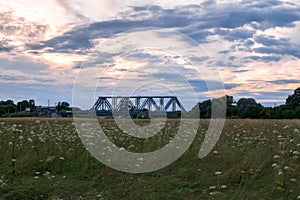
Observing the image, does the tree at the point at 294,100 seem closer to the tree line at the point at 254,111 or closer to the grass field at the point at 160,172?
the tree line at the point at 254,111

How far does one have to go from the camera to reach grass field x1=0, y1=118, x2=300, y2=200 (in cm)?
634

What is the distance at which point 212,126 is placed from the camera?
12.1 metres

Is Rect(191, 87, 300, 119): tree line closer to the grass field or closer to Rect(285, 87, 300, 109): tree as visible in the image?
Rect(285, 87, 300, 109): tree

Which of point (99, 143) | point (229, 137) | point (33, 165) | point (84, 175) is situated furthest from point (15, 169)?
point (229, 137)

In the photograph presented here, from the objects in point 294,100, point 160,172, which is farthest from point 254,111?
point 160,172

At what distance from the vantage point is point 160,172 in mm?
7734

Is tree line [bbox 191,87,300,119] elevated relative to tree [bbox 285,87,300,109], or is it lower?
lower

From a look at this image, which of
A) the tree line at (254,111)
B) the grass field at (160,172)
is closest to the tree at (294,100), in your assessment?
the tree line at (254,111)

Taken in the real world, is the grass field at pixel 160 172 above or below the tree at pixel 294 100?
below

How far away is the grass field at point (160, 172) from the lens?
6336 millimetres

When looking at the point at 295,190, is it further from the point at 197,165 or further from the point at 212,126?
the point at 212,126

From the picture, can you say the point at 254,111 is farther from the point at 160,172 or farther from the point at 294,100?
the point at 160,172

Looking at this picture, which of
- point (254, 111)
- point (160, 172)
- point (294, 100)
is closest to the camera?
point (160, 172)

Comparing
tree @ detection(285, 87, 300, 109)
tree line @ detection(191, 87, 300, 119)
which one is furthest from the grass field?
tree @ detection(285, 87, 300, 109)
